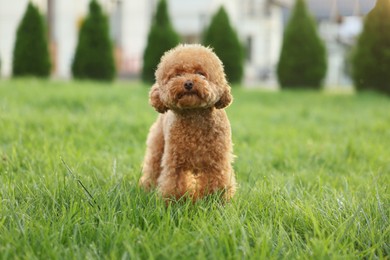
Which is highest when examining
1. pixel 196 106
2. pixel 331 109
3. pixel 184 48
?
pixel 184 48

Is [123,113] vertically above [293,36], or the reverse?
[293,36]

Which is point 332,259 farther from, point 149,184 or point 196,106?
point 149,184

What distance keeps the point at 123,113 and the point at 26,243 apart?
4.39 m

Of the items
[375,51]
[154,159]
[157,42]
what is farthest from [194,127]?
[157,42]

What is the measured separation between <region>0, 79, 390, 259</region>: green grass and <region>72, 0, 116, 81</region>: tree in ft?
26.1

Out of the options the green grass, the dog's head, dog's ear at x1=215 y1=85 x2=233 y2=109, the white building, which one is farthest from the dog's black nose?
the white building

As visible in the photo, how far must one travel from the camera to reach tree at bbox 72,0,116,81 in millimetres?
12953

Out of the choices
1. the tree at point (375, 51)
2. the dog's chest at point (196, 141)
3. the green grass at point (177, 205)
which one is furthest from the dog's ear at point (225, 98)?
the tree at point (375, 51)

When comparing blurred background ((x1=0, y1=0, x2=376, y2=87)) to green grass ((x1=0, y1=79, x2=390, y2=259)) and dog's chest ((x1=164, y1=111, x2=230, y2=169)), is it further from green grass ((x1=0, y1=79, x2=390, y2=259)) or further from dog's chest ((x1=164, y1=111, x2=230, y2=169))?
dog's chest ((x1=164, y1=111, x2=230, y2=169))

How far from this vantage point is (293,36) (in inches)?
511

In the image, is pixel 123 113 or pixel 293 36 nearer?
pixel 123 113

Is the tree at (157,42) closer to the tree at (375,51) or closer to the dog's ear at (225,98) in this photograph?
the tree at (375,51)

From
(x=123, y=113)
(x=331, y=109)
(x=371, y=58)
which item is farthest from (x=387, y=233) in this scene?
(x=371, y=58)

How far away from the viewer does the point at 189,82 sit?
7.40 ft
